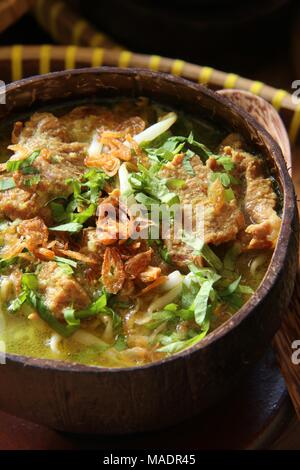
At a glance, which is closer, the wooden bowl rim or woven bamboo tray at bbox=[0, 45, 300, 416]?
the wooden bowl rim

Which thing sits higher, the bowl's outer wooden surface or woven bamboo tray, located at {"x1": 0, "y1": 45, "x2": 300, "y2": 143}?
woven bamboo tray, located at {"x1": 0, "y1": 45, "x2": 300, "y2": 143}

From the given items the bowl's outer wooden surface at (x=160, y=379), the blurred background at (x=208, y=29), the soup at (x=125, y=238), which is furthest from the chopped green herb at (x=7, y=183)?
the blurred background at (x=208, y=29)

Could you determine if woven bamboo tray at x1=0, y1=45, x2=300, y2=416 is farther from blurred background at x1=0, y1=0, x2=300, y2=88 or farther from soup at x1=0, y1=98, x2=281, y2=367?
blurred background at x1=0, y1=0, x2=300, y2=88

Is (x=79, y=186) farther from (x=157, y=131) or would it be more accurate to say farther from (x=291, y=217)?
(x=291, y=217)

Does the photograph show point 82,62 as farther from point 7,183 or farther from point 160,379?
point 160,379

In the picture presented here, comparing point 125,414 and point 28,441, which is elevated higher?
point 125,414

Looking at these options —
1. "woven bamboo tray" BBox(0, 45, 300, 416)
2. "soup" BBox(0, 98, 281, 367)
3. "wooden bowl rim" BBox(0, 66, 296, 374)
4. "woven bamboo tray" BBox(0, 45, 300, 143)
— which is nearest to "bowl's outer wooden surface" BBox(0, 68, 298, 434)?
"wooden bowl rim" BBox(0, 66, 296, 374)

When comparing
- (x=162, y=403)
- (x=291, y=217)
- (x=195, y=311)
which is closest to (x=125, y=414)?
(x=162, y=403)

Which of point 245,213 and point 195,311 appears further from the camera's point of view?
point 245,213
